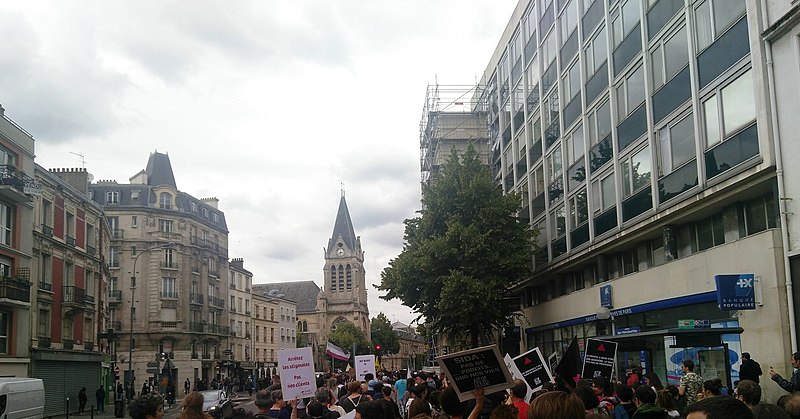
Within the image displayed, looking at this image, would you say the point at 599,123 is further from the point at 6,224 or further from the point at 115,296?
the point at 115,296

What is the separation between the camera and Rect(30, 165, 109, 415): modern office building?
39.5 m

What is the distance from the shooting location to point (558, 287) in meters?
37.8

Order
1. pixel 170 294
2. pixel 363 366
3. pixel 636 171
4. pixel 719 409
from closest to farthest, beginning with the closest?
pixel 719 409 < pixel 363 366 < pixel 636 171 < pixel 170 294

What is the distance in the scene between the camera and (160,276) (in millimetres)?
71000

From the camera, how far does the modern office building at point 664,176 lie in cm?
1812

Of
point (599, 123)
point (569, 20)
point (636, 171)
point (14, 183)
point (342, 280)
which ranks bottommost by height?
point (636, 171)

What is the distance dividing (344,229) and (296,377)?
148 meters

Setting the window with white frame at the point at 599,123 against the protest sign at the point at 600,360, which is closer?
the protest sign at the point at 600,360

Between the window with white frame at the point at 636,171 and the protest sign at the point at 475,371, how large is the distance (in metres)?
18.3

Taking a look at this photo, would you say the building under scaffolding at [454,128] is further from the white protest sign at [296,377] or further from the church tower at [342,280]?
the church tower at [342,280]

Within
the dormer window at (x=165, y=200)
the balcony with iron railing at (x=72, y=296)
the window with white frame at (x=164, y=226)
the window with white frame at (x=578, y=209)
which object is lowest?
the balcony with iron railing at (x=72, y=296)

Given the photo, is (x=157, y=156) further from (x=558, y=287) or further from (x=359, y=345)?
(x=359, y=345)

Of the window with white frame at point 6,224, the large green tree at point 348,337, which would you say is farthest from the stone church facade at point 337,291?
the window with white frame at point 6,224

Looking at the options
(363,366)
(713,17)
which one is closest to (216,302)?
(363,366)
